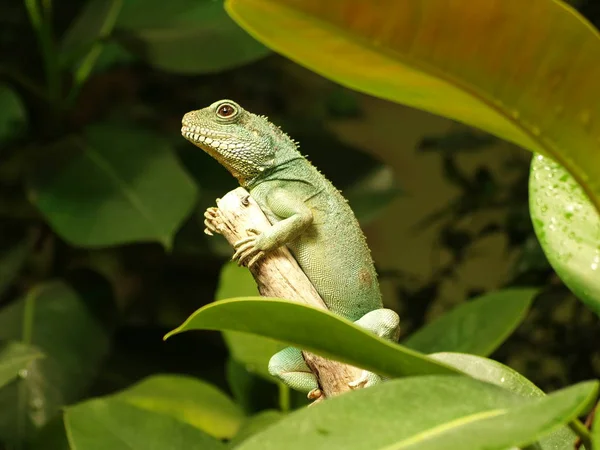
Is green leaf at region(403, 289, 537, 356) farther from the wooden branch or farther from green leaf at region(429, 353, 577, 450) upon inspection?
green leaf at region(429, 353, 577, 450)

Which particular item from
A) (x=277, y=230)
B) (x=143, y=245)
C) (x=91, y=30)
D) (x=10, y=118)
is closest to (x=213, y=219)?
(x=277, y=230)

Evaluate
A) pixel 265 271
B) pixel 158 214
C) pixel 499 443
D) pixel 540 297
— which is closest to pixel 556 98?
pixel 499 443

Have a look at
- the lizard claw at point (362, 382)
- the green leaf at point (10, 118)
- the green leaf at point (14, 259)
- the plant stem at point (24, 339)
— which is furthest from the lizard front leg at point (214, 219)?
the green leaf at point (14, 259)

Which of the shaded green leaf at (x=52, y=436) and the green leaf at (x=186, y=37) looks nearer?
the shaded green leaf at (x=52, y=436)

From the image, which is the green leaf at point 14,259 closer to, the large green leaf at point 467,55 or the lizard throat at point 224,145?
the lizard throat at point 224,145

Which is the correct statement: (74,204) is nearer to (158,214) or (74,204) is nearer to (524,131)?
(158,214)

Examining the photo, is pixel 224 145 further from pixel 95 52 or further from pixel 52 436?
pixel 95 52
